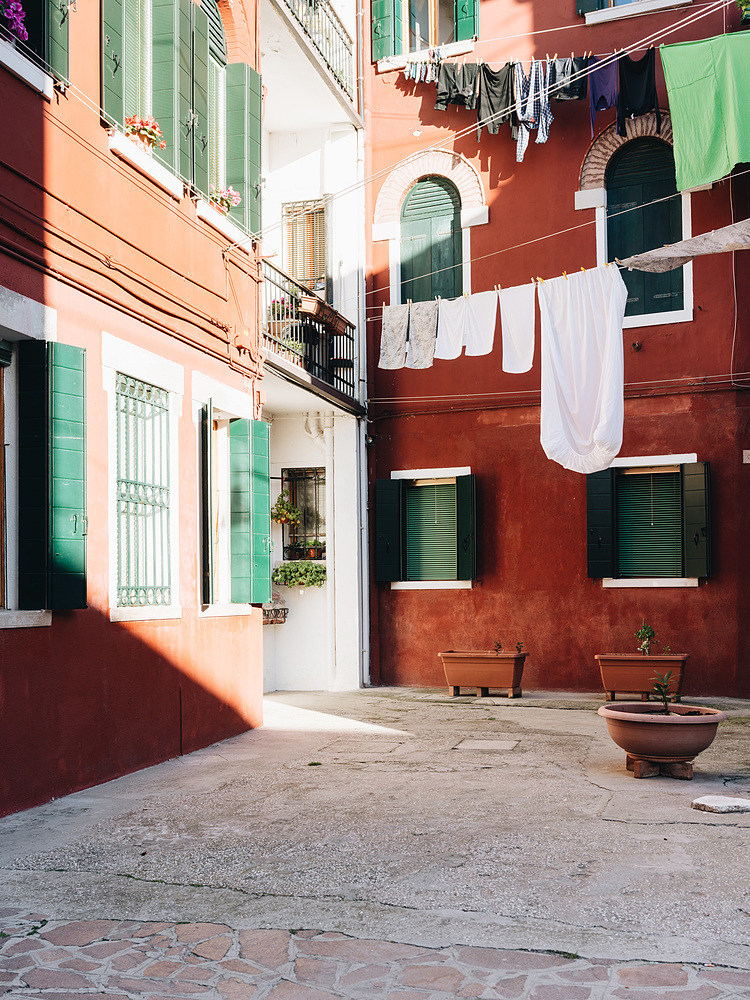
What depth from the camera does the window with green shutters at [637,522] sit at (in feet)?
42.3

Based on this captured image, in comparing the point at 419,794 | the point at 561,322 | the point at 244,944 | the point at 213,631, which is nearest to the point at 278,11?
the point at 561,322

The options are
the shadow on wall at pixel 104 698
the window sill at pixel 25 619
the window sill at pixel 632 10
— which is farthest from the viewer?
the window sill at pixel 632 10

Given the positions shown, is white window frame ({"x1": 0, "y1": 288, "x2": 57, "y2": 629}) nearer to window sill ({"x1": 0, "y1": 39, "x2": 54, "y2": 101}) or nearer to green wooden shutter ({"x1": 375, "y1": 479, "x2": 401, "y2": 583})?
window sill ({"x1": 0, "y1": 39, "x2": 54, "y2": 101})

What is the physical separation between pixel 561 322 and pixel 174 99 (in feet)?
13.8

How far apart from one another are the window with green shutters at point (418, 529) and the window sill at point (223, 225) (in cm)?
492

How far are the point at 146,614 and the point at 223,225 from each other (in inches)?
147

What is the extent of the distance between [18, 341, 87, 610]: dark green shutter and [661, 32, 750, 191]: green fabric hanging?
757 cm

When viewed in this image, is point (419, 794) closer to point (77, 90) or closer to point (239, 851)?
point (239, 851)

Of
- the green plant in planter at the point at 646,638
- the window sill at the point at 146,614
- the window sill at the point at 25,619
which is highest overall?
the window sill at the point at 25,619

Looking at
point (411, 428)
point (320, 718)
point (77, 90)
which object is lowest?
point (320, 718)

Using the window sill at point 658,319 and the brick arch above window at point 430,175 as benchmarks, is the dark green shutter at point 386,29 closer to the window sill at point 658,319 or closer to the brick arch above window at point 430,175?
the brick arch above window at point 430,175

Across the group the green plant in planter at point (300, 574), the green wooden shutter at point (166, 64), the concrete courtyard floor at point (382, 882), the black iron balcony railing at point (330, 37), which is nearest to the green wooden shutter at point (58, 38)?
the green wooden shutter at point (166, 64)

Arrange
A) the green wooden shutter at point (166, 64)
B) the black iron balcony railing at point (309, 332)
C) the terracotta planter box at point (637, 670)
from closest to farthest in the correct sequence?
the green wooden shutter at point (166, 64)
the terracotta planter box at point (637, 670)
the black iron balcony railing at point (309, 332)

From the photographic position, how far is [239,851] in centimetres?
562
